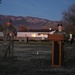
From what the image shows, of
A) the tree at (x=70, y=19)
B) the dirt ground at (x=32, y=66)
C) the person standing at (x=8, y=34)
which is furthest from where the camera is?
the tree at (x=70, y=19)

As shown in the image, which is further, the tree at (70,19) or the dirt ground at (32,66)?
the tree at (70,19)

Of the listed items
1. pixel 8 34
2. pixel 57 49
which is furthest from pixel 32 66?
pixel 8 34

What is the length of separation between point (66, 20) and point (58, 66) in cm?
10897

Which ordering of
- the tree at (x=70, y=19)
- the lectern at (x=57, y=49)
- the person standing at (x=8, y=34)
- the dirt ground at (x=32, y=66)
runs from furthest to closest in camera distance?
1. the tree at (x=70, y=19)
2. the person standing at (x=8, y=34)
3. the lectern at (x=57, y=49)
4. the dirt ground at (x=32, y=66)

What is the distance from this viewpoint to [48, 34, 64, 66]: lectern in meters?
13.9

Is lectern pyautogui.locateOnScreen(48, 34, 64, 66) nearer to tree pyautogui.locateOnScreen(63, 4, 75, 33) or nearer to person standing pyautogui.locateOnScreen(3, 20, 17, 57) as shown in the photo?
person standing pyautogui.locateOnScreen(3, 20, 17, 57)

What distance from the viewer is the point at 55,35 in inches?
546

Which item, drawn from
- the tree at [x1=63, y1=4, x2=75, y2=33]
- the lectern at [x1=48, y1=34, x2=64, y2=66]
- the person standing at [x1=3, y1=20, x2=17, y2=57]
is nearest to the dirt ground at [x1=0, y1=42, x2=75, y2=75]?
the lectern at [x1=48, y1=34, x2=64, y2=66]

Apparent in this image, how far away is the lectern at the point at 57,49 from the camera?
45.6 feet

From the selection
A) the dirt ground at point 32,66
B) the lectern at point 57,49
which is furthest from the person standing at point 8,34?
the lectern at point 57,49

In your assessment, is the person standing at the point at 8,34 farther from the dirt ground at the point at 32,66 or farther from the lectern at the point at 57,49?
the lectern at the point at 57,49

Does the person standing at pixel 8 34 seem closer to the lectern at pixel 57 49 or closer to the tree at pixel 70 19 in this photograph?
the lectern at pixel 57 49

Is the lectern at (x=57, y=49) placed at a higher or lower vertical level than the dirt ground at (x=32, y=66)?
higher

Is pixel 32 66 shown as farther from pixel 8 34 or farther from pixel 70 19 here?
pixel 70 19
